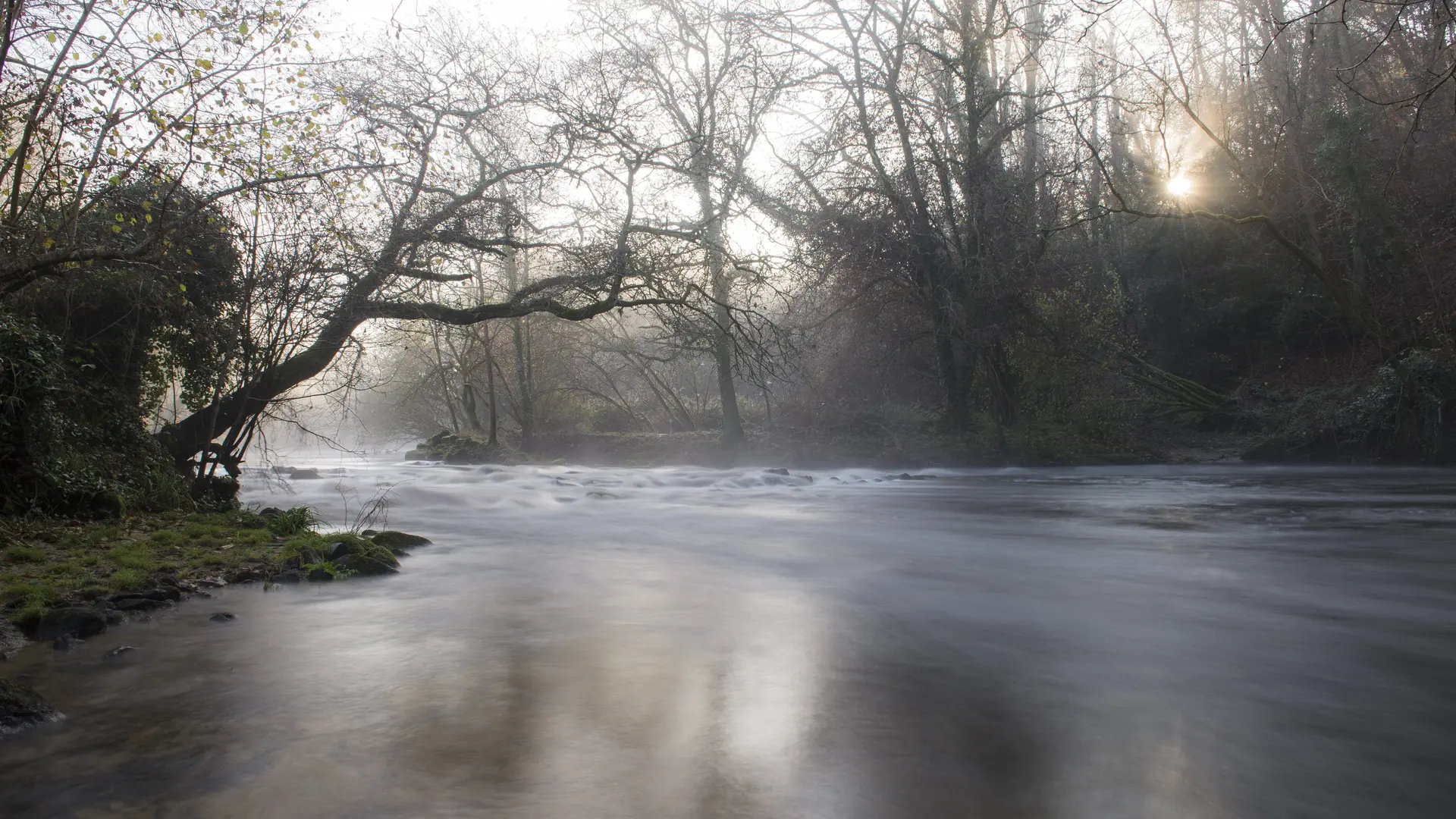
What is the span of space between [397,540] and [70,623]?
390 centimetres

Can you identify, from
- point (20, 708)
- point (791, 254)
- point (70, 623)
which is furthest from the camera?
point (791, 254)

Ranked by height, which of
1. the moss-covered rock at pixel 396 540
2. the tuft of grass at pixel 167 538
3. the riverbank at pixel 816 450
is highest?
the riverbank at pixel 816 450

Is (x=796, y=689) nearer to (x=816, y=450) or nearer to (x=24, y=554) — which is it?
(x=24, y=554)

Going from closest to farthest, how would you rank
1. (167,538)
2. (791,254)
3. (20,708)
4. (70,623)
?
1. (20,708)
2. (70,623)
3. (167,538)
4. (791,254)

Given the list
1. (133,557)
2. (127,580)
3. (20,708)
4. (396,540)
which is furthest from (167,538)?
(20,708)

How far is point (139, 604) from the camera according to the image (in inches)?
234

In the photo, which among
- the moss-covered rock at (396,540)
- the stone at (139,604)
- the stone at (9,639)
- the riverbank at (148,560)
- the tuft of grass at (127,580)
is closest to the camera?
the stone at (9,639)

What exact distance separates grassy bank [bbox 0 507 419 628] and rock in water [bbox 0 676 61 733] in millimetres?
1585

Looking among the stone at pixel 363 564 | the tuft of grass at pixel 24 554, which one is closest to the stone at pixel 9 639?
the tuft of grass at pixel 24 554

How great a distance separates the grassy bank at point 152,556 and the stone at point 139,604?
142mm

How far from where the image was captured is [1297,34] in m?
20.4

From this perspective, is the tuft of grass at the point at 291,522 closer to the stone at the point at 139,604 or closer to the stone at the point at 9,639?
the stone at the point at 139,604

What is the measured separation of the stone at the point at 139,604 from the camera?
19.2 feet

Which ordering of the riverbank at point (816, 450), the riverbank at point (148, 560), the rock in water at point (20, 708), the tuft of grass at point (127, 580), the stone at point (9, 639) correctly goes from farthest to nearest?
the riverbank at point (816, 450)
the tuft of grass at point (127, 580)
the riverbank at point (148, 560)
the stone at point (9, 639)
the rock in water at point (20, 708)
